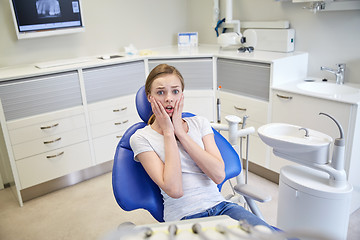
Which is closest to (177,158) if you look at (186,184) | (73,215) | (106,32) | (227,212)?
(186,184)

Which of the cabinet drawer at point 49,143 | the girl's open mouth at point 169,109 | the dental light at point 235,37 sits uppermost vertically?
the dental light at point 235,37

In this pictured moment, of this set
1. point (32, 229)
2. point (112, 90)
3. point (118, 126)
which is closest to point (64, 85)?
point (112, 90)

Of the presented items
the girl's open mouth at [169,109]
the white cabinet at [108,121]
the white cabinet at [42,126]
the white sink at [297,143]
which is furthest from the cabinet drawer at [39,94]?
the white sink at [297,143]

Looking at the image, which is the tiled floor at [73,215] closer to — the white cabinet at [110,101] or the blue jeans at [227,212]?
the white cabinet at [110,101]

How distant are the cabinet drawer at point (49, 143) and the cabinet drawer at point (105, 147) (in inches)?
5.6

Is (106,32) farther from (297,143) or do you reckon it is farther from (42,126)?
(297,143)

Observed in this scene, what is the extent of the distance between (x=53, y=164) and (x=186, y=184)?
1676 mm

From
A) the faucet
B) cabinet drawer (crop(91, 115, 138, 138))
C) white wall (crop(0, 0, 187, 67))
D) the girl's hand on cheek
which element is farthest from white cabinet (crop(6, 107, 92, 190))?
the faucet

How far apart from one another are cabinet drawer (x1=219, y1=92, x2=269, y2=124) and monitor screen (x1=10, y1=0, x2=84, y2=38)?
4.80 feet

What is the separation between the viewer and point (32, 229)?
232cm

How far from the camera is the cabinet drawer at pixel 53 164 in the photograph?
2553 millimetres

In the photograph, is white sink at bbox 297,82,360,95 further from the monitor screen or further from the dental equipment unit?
the monitor screen

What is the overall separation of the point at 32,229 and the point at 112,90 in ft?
4.17

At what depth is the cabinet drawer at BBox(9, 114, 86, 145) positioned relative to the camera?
246cm
